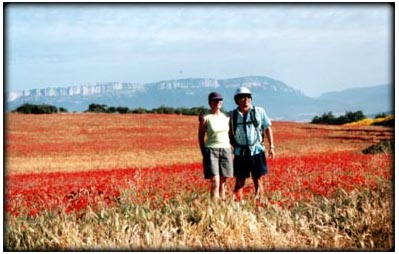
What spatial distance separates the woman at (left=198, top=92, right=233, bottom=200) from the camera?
761 cm

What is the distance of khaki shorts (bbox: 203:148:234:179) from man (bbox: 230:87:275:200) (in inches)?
10.1

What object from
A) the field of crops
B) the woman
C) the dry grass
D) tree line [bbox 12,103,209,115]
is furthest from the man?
tree line [bbox 12,103,209,115]

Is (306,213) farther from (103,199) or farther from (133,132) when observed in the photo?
(133,132)

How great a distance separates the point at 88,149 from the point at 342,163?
22.1 metres

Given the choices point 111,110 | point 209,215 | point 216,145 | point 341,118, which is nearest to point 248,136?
point 216,145

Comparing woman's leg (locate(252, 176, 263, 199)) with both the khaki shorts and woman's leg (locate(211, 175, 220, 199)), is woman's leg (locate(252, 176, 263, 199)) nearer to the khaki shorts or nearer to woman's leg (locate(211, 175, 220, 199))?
the khaki shorts

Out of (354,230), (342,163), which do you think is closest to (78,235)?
(354,230)

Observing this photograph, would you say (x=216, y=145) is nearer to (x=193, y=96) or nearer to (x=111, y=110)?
(x=111, y=110)

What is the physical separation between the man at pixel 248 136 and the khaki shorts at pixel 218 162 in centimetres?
26

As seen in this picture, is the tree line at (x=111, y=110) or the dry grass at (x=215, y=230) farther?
the tree line at (x=111, y=110)

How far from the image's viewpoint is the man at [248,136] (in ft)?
25.5

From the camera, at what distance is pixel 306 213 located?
266 inches

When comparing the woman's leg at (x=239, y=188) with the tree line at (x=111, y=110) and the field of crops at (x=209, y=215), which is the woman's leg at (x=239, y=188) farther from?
the tree line at (x=111, y=110)

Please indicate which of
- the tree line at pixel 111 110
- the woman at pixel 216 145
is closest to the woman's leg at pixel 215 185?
the woman at pixel 216 145
